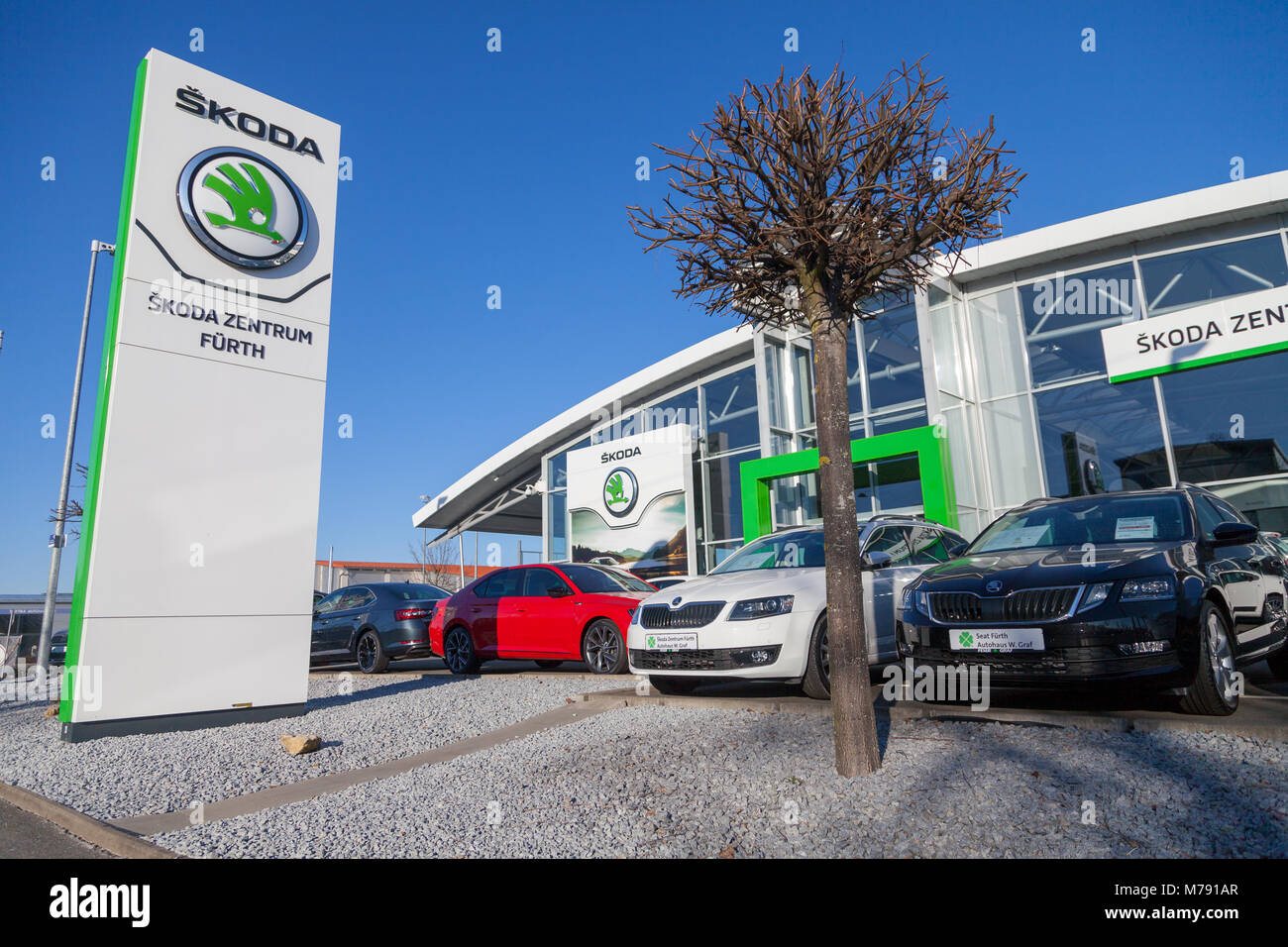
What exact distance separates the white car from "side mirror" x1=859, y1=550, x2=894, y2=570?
0.04 feet

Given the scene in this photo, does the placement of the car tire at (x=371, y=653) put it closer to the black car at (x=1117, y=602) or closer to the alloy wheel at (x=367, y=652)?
the alloy wheel at (x=367, y=652)

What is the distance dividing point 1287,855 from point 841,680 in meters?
1.78

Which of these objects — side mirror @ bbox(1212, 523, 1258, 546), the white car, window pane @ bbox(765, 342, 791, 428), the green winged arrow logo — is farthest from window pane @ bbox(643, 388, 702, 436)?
side mirror @ bbox(1212, 523, 1258, 546)

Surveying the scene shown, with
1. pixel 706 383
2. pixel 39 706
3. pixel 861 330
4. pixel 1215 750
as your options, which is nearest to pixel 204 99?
pixel 39 706

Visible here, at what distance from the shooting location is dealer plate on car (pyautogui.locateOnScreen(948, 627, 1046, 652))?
15.5 ft

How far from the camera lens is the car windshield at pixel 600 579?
33.6ft

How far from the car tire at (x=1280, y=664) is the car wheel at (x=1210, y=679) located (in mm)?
2276

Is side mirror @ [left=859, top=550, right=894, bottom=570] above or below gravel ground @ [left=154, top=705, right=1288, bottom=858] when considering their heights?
above

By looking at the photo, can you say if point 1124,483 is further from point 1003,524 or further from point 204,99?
point 204,99

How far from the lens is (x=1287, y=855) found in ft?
8.91

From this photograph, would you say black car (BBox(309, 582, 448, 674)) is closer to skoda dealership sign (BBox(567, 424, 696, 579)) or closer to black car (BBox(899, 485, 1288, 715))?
black car (BBox(899, 485, 1288, 715))

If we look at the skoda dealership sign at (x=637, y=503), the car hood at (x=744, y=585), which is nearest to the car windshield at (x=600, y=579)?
the car hood at (x=744, y=585)

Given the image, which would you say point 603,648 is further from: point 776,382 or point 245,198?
point 776,382
